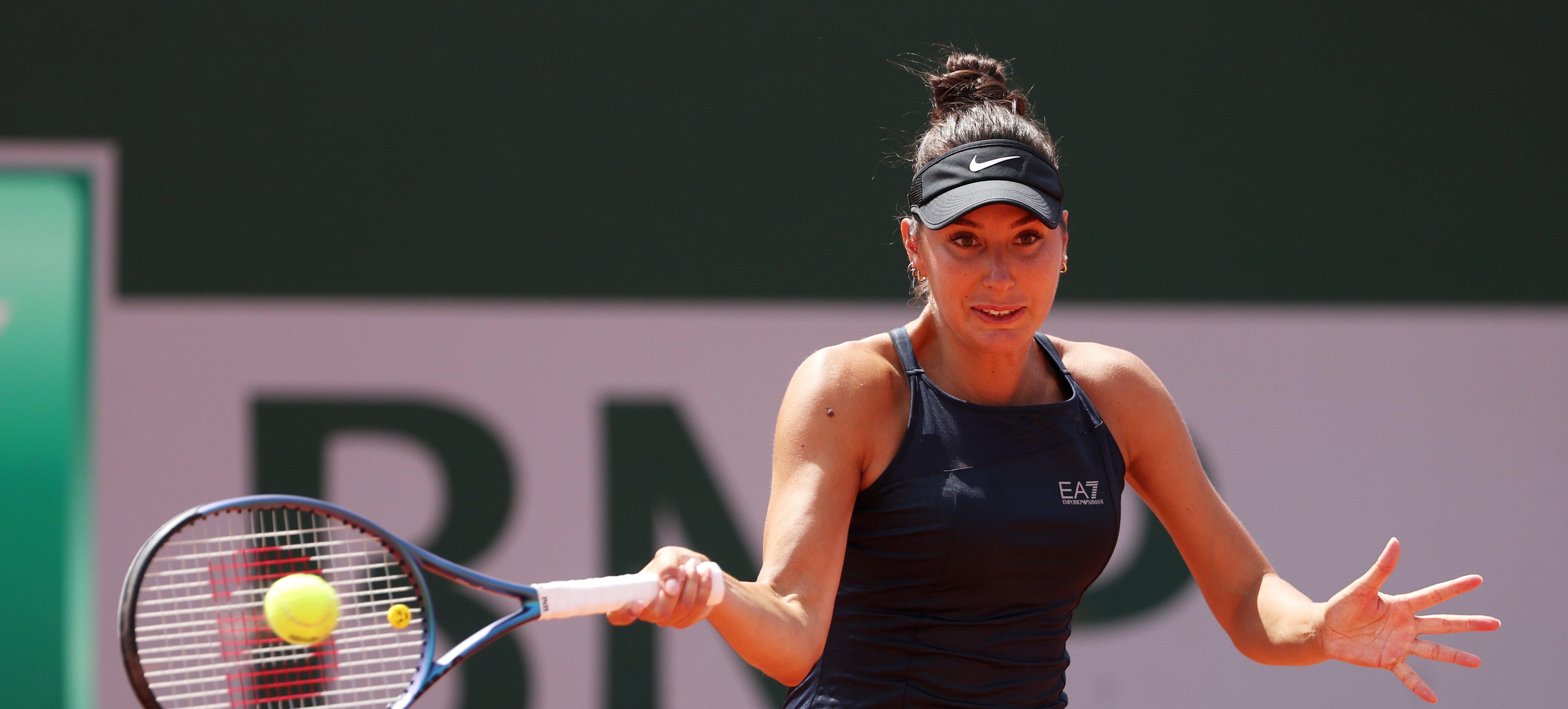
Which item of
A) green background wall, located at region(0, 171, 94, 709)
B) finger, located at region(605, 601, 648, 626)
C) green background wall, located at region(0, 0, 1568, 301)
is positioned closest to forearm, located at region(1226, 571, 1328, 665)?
finger, located at region(605, 601, 648, 626)

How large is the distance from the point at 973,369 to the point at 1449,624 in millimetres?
730

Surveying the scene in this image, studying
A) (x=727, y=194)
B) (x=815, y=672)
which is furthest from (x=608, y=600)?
(x=727, y=194)

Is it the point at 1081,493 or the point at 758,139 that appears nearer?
the point at 1081,493

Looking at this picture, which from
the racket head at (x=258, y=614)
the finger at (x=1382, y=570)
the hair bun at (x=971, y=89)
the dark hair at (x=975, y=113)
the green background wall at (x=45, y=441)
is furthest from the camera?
the green background wall at (x=45, y=441)

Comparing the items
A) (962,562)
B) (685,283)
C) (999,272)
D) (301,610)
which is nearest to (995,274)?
(999,272)

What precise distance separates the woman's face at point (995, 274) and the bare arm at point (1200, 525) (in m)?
0.23

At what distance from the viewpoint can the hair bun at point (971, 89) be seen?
2021 millimetres

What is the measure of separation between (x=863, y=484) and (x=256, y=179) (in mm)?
2475

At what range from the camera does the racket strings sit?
65.1 inches

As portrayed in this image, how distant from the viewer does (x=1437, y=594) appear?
173cm

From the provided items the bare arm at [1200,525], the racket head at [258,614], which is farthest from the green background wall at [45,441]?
the bare arm at [1200,525]

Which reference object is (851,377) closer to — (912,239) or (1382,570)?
(912,239)

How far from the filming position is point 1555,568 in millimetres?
3848

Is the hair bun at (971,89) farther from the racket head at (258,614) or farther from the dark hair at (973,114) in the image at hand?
the racket head at (258,614)
